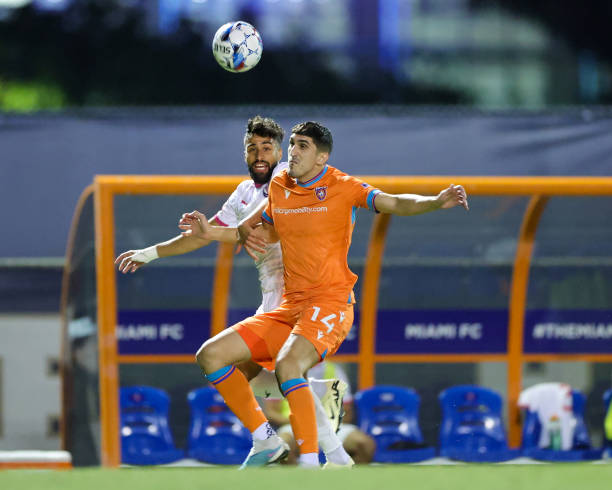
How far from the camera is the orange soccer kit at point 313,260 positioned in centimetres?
532

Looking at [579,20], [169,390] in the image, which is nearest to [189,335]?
[169,390]

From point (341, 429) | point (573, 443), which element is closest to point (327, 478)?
point (341, 429)

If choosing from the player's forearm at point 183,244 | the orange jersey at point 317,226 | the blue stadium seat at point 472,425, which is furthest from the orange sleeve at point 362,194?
the blue stadium seat at point 472,425

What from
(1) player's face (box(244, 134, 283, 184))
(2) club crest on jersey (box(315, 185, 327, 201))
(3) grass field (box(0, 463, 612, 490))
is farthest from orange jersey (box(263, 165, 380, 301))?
(3) grass field (box(0, 463, 612, 490))

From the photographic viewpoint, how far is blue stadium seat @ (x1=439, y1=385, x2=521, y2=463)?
7.93m

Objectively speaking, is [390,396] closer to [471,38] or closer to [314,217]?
[314,217]

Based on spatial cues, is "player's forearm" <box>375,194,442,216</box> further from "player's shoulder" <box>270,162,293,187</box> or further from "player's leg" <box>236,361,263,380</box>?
"player's leg" <box>236,361,263,380</box>

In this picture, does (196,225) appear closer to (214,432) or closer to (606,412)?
(214,432)

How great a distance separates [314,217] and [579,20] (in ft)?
51.9

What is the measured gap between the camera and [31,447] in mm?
8234

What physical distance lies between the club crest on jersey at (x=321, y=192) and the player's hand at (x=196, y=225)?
60 centimetres

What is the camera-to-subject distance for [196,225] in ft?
18.0

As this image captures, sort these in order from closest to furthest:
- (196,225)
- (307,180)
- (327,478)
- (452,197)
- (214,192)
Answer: (327,478), (452,197), (307,180), (196,225), (214,192)

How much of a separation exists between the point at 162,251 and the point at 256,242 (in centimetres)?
55
